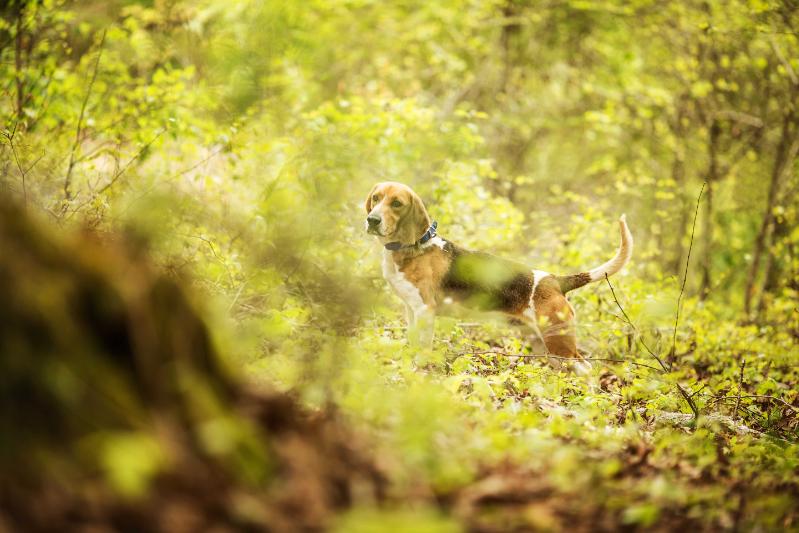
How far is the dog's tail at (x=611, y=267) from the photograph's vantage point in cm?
561

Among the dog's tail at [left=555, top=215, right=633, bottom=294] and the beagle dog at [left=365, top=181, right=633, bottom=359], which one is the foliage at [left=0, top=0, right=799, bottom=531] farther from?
the dog's tail at [left=555, top=215, right=633, bottom=294]

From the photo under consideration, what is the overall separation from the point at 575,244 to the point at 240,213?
174 inches

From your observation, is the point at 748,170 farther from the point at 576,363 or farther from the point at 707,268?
the point at 576,363

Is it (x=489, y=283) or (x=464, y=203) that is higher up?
(x=464, y=203)

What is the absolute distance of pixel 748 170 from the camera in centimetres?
1206

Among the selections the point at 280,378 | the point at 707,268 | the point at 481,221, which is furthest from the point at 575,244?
the point at 280,378

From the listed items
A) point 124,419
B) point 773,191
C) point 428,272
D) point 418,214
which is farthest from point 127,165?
point 773,191

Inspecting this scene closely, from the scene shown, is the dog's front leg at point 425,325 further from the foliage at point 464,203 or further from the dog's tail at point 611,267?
the dog's tail at point 611,267

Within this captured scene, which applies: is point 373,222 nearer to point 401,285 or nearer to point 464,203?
point 401,285

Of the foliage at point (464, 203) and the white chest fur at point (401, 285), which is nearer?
the foliage at point (464, 203)

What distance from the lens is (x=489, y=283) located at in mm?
5781

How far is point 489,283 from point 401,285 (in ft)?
2.46

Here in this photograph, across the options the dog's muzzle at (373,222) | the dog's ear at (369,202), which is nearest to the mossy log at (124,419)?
the dog's muzzle at (373,222)

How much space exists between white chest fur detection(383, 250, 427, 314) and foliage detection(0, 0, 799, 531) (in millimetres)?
192
